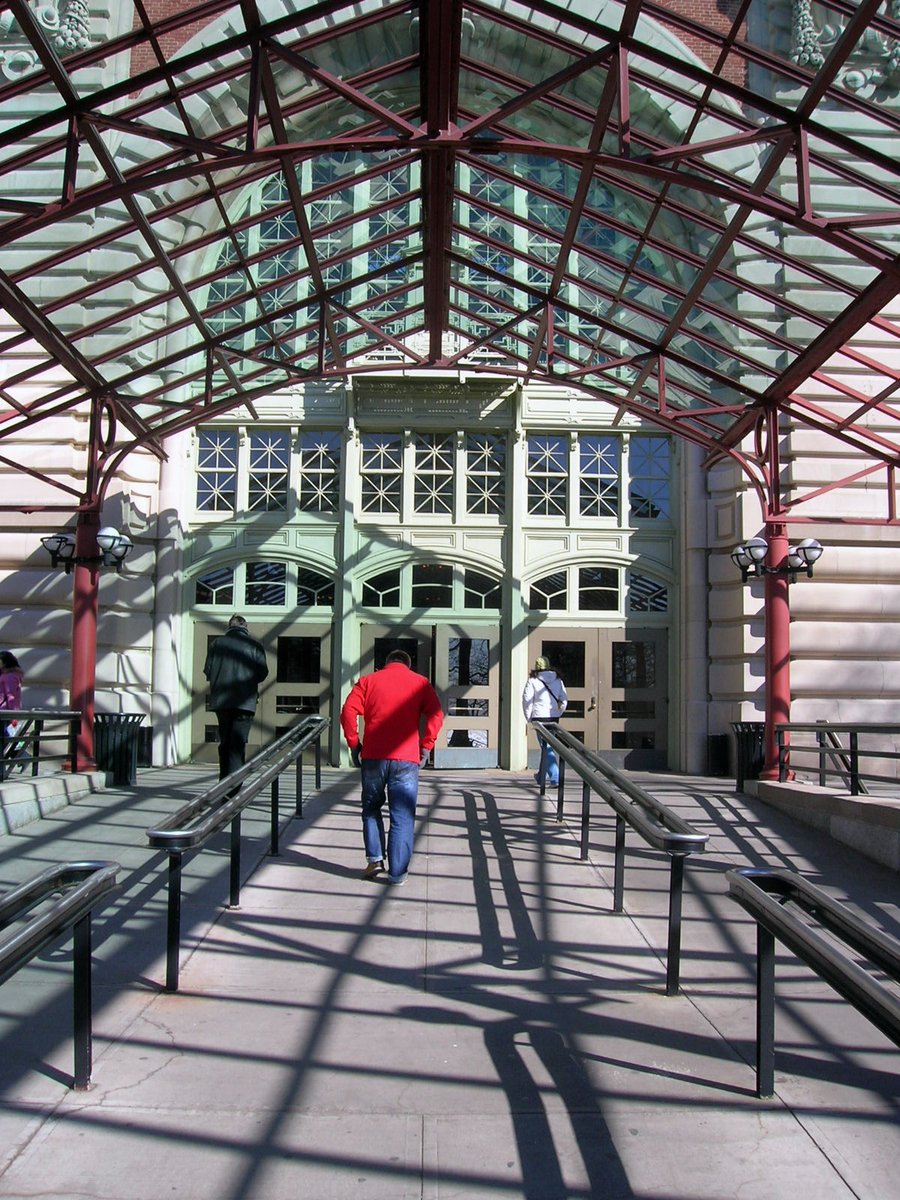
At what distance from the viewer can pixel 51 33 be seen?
54.8 ft

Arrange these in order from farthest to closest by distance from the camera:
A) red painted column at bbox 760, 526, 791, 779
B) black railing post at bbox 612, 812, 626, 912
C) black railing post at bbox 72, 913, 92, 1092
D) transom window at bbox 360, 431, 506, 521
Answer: transom window at bbox 360, 431, 506, 521 → red painted column at bbox 760, 526, 791, 779 → black railing post at bbox 612, 812, 626, 912 → black railing post at bbox 72, 913, 92, 1092

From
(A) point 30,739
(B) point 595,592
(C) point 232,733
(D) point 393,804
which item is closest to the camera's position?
(D) point 393,804

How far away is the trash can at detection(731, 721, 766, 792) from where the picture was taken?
13711 millimetres

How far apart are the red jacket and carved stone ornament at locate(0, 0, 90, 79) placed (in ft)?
45.1

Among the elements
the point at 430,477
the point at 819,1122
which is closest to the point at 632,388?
the point at 430,477

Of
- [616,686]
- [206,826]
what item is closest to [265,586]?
[616,686]

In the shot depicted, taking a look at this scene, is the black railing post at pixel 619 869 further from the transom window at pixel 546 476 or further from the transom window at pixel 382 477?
the transom window at pixel 382 477

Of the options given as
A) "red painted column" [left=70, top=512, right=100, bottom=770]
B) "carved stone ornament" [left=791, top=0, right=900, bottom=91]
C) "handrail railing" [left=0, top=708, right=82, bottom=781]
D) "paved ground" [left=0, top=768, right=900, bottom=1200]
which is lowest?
"paved ground" [left=0, top=768, right=900, bottom=1200]

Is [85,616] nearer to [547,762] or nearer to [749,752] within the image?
[547,762]

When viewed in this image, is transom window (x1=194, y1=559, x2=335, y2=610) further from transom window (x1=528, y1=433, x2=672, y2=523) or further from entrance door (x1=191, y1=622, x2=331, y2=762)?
transom window (x1=528, y1=433, x2=672, y2=523)

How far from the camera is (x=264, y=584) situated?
17.7 metres

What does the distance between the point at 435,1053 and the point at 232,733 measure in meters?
6.16

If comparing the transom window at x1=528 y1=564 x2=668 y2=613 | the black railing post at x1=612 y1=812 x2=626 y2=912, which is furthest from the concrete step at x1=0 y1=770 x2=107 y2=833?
the transom window at x1=528 y1=564 x2=668 y2=613

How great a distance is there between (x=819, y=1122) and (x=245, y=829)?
687 centimetres
